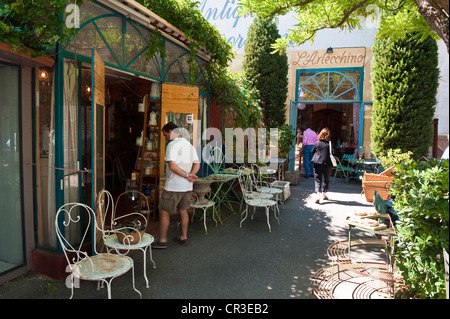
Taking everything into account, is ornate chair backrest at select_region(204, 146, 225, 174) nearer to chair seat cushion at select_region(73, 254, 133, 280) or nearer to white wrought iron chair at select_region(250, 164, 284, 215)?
white wrought iron chair at select_region(250, 164, 284, 215)

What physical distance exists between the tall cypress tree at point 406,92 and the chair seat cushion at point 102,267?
9.04 metres

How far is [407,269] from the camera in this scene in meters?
2.93

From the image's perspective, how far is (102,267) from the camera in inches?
117

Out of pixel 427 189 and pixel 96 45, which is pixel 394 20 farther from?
pixel 96 45

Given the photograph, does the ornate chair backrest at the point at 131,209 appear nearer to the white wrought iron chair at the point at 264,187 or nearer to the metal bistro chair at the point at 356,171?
the white wrought iron chair at the point at 264,187

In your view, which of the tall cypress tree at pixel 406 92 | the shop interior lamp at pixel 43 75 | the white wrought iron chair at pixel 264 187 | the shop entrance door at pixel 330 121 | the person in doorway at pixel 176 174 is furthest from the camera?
the shop entrance door at pixel 330 121

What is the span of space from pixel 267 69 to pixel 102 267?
9.55 m

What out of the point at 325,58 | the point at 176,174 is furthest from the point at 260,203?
the point at 325,58

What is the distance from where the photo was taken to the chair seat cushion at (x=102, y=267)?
110 inches

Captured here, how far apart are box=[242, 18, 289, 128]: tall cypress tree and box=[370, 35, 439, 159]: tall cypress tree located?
10.1 ft

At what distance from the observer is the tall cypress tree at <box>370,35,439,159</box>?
937 centimetres

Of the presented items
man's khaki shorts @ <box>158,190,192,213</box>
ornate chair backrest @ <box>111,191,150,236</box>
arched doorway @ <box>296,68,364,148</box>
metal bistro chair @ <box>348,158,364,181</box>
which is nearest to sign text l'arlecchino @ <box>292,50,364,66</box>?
arched doorway @ <box>296,68,364,148</box>

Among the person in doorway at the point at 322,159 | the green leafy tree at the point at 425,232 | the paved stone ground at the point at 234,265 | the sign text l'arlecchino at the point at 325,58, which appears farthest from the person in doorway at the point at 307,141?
the green leafy tree at the point at 425,232

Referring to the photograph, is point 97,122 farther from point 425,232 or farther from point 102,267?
point 425,232
